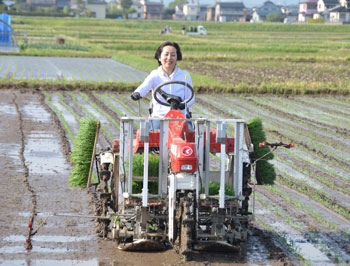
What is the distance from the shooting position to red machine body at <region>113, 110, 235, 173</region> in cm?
474

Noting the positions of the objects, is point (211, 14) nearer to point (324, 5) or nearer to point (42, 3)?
point (324, 5)

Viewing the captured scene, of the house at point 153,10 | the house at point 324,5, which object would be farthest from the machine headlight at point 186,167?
the house at point 153,10

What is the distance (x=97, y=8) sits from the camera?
100312mm

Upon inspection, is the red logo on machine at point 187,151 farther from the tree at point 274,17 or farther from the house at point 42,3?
the tree at point 274,17

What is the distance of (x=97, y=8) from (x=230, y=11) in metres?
22.6

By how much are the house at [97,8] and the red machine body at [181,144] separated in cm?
9661

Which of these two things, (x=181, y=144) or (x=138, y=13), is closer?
(x=181, y=144)

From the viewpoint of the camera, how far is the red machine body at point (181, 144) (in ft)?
15.6

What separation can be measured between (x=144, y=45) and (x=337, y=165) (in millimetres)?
29933

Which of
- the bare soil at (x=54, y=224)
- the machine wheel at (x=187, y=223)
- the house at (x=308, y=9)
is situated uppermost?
the house at (x=308, y=9)

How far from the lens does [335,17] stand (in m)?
82.0

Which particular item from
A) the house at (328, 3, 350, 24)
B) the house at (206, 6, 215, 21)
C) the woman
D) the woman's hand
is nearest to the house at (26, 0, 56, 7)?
the house at (206, 6, 215, 21)

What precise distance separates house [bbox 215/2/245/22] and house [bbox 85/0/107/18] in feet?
64.7

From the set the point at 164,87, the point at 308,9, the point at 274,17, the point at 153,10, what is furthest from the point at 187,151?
the point at 153,10
